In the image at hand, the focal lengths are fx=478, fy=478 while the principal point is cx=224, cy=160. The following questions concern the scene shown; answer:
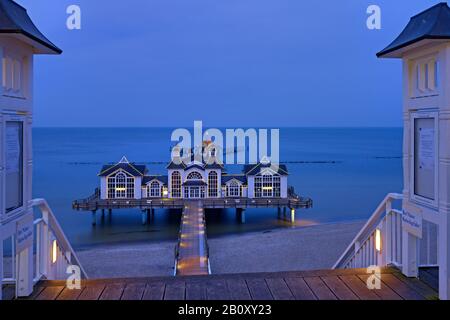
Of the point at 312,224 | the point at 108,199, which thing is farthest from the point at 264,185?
the point at 108,199

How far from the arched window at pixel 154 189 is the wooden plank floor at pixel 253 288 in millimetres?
26148

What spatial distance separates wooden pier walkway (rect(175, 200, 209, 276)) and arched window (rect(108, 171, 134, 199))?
5.56 metres

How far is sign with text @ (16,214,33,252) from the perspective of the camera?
426cm

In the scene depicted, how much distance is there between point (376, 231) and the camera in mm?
5617

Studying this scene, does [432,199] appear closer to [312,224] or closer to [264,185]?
[312,224]

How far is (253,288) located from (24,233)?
2.21 meters

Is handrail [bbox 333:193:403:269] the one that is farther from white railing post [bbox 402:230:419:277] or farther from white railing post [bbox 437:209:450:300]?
white railing post [bbox 437:209:450:300]

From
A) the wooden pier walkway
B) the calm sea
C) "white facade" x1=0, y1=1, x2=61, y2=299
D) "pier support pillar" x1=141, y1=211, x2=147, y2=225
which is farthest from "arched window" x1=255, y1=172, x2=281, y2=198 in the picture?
"white facade" x1=0, y1=1, x2=61, y2=299

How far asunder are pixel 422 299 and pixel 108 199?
27.4m

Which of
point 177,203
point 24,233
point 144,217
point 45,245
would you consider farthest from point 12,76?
point 144,217

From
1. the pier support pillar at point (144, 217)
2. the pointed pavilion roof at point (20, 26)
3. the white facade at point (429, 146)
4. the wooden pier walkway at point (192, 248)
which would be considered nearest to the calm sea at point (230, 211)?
the pier support pillar at point (144, 217)

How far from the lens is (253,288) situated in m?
4.64

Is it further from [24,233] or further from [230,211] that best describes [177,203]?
[24,233]

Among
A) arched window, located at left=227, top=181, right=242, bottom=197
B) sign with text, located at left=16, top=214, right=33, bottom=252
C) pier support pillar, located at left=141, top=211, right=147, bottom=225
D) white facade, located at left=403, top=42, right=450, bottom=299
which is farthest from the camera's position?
arched window, located at left=227, top=181, right=242, bottom=197
